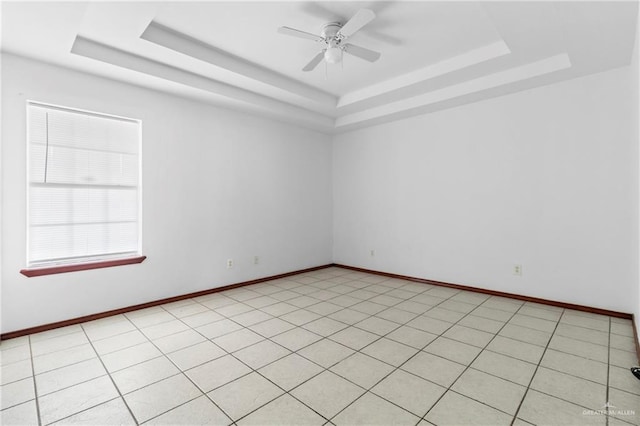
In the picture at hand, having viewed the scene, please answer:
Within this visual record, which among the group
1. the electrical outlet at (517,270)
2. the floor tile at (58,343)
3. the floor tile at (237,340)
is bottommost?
the floor tile at (58,343)

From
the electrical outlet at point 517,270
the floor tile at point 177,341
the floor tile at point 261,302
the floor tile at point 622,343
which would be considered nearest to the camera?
the floor tile at point 622,343

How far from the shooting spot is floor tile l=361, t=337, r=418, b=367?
7.73 ft

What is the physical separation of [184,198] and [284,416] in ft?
9.88

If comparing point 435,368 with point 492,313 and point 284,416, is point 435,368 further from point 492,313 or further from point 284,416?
point 492,313

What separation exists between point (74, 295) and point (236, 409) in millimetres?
2427

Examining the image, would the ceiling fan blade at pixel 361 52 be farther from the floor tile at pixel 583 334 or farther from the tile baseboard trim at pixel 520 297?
the tile baseboard trim at pixel 520 297

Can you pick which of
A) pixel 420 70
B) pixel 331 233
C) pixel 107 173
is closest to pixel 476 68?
pixel 420 70

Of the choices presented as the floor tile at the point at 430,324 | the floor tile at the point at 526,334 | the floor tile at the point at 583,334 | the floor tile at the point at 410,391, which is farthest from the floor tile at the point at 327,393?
the floor tile at the point at 583,334

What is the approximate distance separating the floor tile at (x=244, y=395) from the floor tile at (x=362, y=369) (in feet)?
1.60

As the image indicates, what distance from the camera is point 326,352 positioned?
2479mm

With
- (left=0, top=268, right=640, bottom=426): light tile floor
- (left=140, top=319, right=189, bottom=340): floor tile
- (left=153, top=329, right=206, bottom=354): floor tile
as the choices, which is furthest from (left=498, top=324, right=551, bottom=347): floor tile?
(left=140, top=319, right=189, bottom=340): floor tile

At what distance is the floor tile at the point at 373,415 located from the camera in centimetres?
167

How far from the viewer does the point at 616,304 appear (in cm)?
319

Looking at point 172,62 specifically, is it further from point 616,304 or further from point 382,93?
point 616,304
